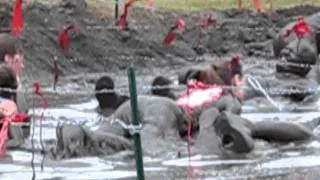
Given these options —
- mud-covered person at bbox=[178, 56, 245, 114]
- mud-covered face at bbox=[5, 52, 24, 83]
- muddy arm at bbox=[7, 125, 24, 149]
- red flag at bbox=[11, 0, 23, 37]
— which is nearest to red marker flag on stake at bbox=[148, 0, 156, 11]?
red flag at bbox=[11, 0, 23, 37]

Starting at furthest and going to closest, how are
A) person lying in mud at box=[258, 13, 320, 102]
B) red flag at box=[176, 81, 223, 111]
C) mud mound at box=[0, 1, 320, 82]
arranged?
mud mound at box=[0, 1, 320, 82] → person lying in mud at box=[258, 13, 320, 102] → red flag at box=[176, 81, 223, 111]

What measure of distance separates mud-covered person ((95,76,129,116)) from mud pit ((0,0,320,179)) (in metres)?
0.24

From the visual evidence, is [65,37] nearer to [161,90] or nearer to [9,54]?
[161,90]

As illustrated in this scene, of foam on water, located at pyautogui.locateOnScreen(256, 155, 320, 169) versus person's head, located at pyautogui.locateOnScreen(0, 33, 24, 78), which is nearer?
foam on water, located at pyautogui.locateOnScreen(256, 155, 320, 169)

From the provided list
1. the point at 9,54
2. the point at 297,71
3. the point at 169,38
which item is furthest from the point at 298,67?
the point at 9,54

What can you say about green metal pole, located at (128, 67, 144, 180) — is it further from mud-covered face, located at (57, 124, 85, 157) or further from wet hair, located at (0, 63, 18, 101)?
wet hair, located at (0, 63, 18, 101)

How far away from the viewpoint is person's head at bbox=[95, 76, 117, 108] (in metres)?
15.9

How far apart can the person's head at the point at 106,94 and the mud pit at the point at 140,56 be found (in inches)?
11.0

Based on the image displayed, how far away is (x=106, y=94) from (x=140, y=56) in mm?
7645

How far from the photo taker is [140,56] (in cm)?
2352

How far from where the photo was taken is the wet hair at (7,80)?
13.5 m

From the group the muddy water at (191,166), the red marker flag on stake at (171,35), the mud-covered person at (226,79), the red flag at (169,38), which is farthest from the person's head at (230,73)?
the red flag at (169,38)

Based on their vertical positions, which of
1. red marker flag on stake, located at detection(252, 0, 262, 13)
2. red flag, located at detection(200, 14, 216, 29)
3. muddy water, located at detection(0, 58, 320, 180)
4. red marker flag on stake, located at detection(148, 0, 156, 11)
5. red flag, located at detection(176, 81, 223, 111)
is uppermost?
red marker flag on stake, located at detection(148, 0, 156, 11)

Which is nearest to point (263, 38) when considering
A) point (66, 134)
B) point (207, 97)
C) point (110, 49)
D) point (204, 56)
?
point (204, 56)
